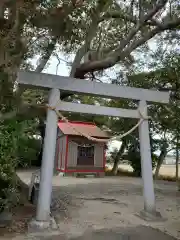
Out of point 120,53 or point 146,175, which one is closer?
point 146,175

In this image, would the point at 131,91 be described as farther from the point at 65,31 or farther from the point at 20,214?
the point at 20,214

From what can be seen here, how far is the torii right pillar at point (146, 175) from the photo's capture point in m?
5.49

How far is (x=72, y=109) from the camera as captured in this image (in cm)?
536

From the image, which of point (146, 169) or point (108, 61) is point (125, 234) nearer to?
point (146, 169)

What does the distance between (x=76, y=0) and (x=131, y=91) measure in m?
2.36

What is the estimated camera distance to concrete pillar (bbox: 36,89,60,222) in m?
4.68

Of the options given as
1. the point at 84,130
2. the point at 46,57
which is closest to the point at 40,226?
the point at 46,57

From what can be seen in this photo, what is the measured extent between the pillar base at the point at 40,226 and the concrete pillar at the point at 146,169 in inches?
83.4

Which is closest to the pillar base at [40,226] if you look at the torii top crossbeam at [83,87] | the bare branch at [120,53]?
the torii top crossbeam at [83,87]

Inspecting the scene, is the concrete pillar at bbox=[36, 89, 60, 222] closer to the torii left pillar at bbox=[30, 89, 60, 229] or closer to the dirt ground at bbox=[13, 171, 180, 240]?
the torii left pillar at bbox=[30, 89, 60, 229]

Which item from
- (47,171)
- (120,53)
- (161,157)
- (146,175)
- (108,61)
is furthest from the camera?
(161,157)

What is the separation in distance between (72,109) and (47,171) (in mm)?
1397

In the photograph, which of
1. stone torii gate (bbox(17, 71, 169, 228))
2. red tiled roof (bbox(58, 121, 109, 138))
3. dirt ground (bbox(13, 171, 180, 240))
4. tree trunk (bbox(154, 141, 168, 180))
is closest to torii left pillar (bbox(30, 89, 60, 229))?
stone torii gate (bbox(17, 71, 169, 228))

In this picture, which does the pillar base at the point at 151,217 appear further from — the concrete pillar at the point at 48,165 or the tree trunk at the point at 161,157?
the tree trunk at the point at 161,157
